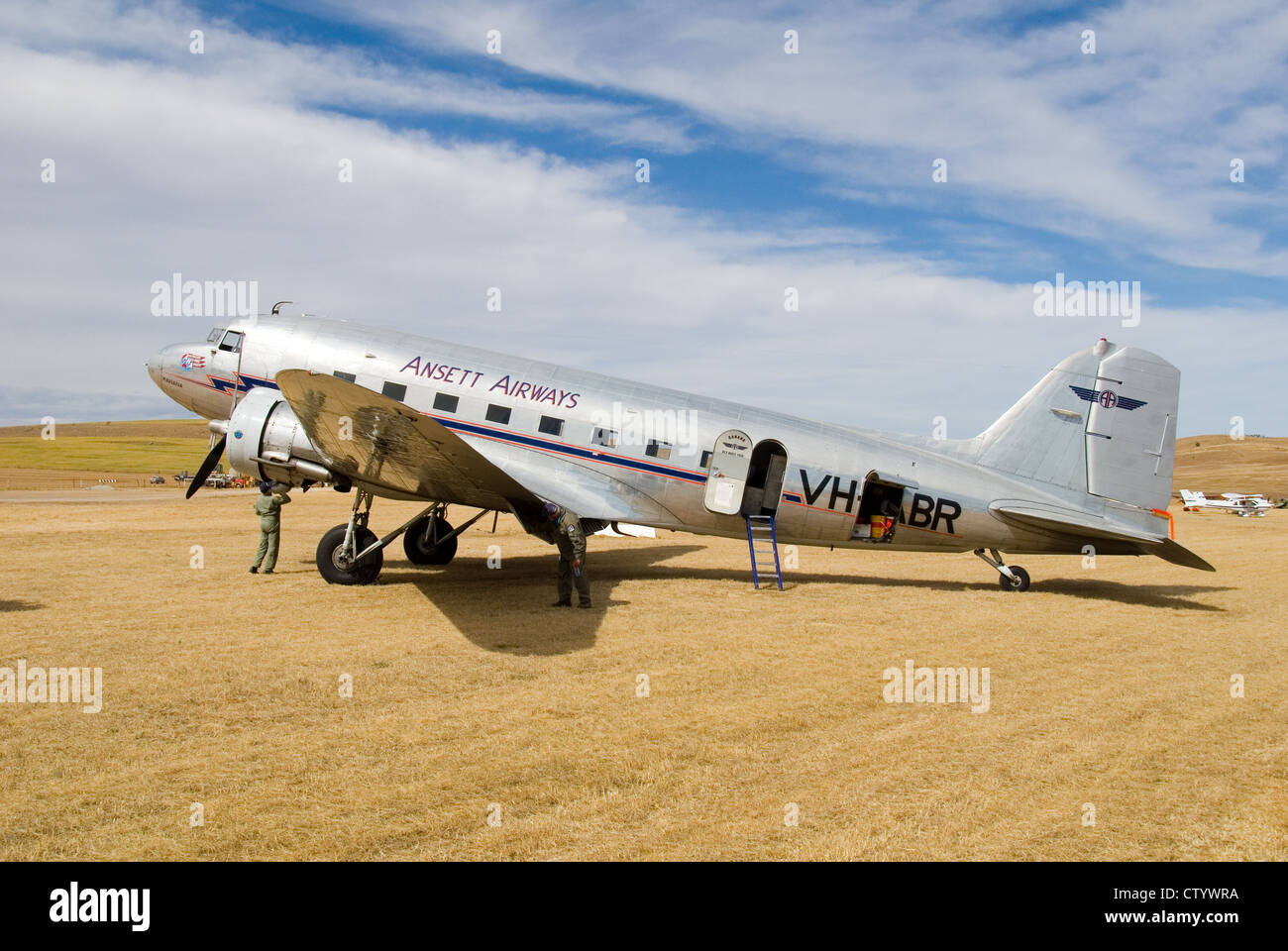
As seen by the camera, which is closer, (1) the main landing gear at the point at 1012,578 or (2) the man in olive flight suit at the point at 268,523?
(2) the man in olive flight suit at the point at 268,523

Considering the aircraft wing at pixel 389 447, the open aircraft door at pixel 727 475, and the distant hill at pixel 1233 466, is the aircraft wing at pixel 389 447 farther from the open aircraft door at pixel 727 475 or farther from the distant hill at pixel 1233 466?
the distant hill at pixel 1233 466

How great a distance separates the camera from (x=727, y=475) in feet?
49.4

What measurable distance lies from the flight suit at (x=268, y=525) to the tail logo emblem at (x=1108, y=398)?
1391 cm

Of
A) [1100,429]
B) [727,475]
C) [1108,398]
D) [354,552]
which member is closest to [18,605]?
[354,552]

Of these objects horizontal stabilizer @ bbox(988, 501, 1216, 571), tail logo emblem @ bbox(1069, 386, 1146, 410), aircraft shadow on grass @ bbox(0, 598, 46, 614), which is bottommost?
aircraft shadow on grass @ bbox(0, 598, 46, 614)

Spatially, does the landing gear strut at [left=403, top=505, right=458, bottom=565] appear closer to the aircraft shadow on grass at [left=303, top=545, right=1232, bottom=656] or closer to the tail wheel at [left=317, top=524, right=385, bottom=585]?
the aircraft shadow on grass at [left=303, top=545, right=1232, bottom=656]

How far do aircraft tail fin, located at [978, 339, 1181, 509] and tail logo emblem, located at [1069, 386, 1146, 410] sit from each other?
0.02 m

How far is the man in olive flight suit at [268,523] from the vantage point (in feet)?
48.5

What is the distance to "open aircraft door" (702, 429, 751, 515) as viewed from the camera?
49.3 ft

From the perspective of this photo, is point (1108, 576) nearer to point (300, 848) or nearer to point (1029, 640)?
point (1029, 640)

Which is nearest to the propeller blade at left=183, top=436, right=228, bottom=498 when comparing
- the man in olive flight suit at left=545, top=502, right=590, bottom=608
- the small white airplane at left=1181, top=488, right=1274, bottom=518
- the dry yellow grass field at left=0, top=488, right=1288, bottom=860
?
the dry yellow grass field at left=0, top=488, right=1288, bottom=860

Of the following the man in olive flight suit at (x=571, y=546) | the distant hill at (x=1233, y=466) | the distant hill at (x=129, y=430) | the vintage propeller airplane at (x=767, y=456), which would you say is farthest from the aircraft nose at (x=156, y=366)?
the distant hill at (x=129, y=430)

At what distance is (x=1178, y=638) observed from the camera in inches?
451

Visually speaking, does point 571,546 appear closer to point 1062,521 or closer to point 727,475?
point 727,475
